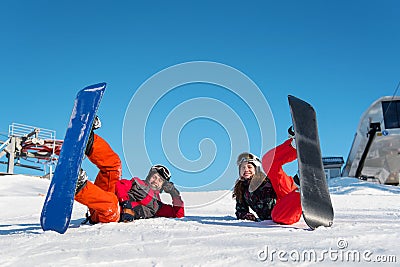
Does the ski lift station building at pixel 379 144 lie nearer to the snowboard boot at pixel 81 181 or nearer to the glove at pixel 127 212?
the glove at pixel 127 212

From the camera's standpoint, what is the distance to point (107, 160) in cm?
331

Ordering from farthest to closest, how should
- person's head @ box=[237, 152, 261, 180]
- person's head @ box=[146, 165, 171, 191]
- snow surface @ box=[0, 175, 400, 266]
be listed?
person's head @ box=[146, 165, 171, 191] < person's head @ box=[237, 152, 261, 180] < snow surface @ box=[0, 175, 400, 266]

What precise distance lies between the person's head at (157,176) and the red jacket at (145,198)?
0.22ft

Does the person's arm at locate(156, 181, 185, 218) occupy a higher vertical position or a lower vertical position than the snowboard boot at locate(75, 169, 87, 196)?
lower

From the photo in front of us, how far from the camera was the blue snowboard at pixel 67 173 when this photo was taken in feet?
9.15

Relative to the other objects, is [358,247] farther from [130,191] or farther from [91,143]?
[130,191]

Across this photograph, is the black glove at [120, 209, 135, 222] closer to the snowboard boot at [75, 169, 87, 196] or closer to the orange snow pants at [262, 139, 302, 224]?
the snowboard boot at [75, 169, 87, 196]

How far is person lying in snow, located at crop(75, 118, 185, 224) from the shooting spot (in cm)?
307

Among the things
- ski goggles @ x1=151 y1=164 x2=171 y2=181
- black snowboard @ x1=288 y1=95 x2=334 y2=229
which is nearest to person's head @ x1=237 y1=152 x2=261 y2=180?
black snowboard @ x1=288 y1=95 x2=334 y2=229

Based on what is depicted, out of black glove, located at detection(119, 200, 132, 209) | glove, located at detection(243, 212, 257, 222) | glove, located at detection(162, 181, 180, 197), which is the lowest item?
glove, located at detection(243, 212, 257, 222)

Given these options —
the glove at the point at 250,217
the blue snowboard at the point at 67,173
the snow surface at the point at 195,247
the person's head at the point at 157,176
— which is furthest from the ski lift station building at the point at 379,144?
Answer: the blue snowboard at the point at 67,173

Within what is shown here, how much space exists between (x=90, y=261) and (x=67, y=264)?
0.10 meters

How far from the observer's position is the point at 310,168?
320 cm

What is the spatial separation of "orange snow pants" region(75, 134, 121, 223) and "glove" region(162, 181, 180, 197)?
76cm
